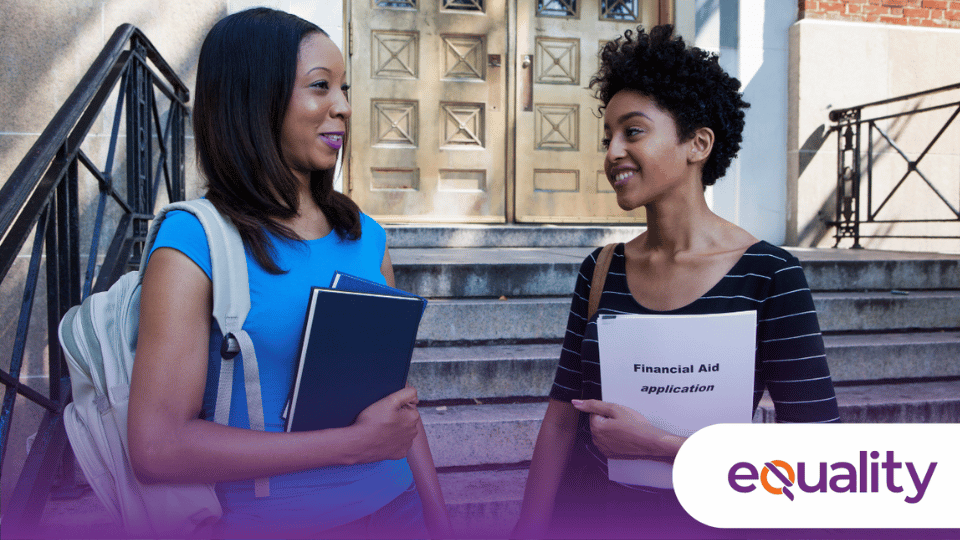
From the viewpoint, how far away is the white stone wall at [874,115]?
220 inches

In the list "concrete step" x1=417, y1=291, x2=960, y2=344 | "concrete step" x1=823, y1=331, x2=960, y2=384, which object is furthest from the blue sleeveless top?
"concrete step" x1=823, y1=331, x2=960, y2=384

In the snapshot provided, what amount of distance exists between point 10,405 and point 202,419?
1.10 m

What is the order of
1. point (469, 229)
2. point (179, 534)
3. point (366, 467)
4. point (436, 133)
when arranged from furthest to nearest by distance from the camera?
1. point (436, 133)
2. point (469, 229)
3. point (366, 467)
4. point (179, 534)

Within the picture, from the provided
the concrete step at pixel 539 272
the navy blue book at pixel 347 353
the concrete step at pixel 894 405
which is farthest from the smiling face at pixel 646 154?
the concrete step at pixel 539 272

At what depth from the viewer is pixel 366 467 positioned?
1.11 meters

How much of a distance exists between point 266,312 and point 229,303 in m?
0.07

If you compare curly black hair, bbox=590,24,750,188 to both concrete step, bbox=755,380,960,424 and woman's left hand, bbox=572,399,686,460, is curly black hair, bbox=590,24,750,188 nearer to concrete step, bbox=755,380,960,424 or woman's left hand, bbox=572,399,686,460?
woman's left hand, bbox=572,399,686,460

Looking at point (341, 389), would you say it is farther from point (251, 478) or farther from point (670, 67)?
point (670, 67)

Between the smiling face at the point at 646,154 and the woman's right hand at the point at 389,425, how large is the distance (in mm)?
664

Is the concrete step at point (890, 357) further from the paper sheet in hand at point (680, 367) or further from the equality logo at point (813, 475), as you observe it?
the paper sheet in hand at point (680, 367)

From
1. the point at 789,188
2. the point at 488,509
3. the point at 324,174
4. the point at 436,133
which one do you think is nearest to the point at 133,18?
the point at 436,133

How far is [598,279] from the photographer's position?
1452mm

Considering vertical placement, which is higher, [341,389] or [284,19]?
[284,19]

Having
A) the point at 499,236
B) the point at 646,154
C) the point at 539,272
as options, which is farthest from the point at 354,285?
the point at 499,236
